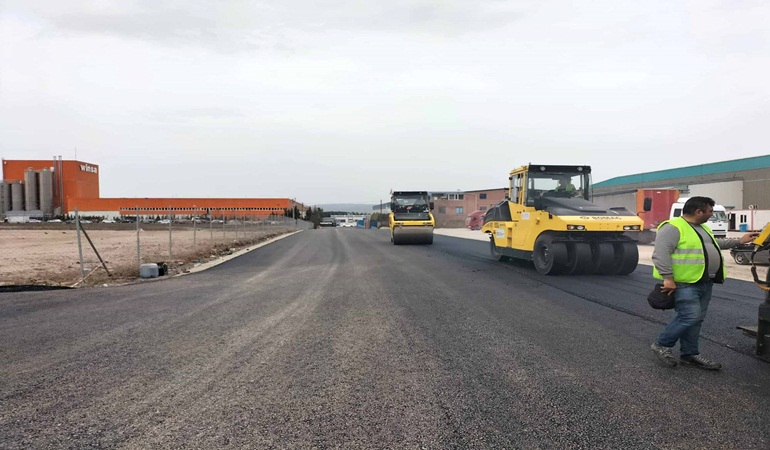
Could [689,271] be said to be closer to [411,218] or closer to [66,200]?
[411,218]

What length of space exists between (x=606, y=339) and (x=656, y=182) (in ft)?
199

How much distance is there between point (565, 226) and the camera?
11.5m

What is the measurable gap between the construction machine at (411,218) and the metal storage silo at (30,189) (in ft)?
291

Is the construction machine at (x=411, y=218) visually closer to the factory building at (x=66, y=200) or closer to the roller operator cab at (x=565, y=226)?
the roller operator cab at (x=565, y=226)

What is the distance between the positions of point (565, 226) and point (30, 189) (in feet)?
336

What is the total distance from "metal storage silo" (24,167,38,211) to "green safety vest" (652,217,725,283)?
10578 centimetres

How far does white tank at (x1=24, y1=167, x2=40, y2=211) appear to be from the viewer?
288ft

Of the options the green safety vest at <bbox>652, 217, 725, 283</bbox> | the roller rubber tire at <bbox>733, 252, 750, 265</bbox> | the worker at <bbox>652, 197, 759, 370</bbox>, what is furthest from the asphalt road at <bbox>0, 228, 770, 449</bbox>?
the roller rubber tire at <bbox>733, 252, 750, 265</bbox>

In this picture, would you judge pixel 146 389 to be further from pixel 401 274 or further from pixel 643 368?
pixel 401 274

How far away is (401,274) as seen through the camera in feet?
42.0

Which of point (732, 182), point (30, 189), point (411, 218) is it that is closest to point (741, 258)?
point (411, 218)

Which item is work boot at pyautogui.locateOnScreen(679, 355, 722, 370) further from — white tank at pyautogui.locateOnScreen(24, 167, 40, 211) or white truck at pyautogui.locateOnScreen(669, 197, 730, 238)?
white tank at pyautogui.locateOnScreen(24, 167, 40, 211)

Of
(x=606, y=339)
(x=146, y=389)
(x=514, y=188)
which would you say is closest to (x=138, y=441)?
(x=146, y=389)

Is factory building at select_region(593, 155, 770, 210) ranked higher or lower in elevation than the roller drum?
higher
